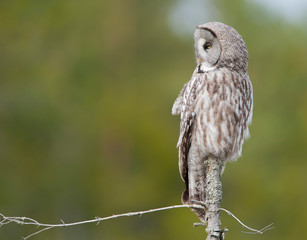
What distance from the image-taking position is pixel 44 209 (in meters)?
12.4

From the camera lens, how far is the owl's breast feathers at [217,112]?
462cm

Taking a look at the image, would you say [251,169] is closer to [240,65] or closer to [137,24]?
[137,24]

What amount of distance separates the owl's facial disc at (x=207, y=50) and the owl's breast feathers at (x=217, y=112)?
7 centimetres

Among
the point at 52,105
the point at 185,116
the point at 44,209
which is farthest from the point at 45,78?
the point at 185,116

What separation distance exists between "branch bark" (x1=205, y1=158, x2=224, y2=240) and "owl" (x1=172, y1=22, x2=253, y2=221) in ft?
0.74

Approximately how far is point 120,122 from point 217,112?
8.95 meters

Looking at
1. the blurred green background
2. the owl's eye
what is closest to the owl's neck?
the owl's eye

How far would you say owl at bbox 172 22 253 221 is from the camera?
4621 mm

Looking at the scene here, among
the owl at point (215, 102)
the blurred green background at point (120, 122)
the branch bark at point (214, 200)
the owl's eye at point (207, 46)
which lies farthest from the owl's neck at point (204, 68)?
the blurred green background at point (120, 122)

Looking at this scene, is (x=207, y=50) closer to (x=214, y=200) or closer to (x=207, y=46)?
(x=207, y=46)

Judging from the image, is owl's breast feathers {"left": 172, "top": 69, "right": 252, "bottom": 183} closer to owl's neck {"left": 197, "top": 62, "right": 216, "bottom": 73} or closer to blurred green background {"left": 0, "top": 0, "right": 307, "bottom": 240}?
owl's neck {"left": 197, "top": 62, "right": 216, "bottom": 73}

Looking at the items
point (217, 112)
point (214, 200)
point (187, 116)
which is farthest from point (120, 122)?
Result: point (214, 200)

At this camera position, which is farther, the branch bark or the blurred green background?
the blurred green background

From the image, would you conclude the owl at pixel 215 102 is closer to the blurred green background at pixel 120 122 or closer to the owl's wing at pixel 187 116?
the owl's wing at pixel 187 116
